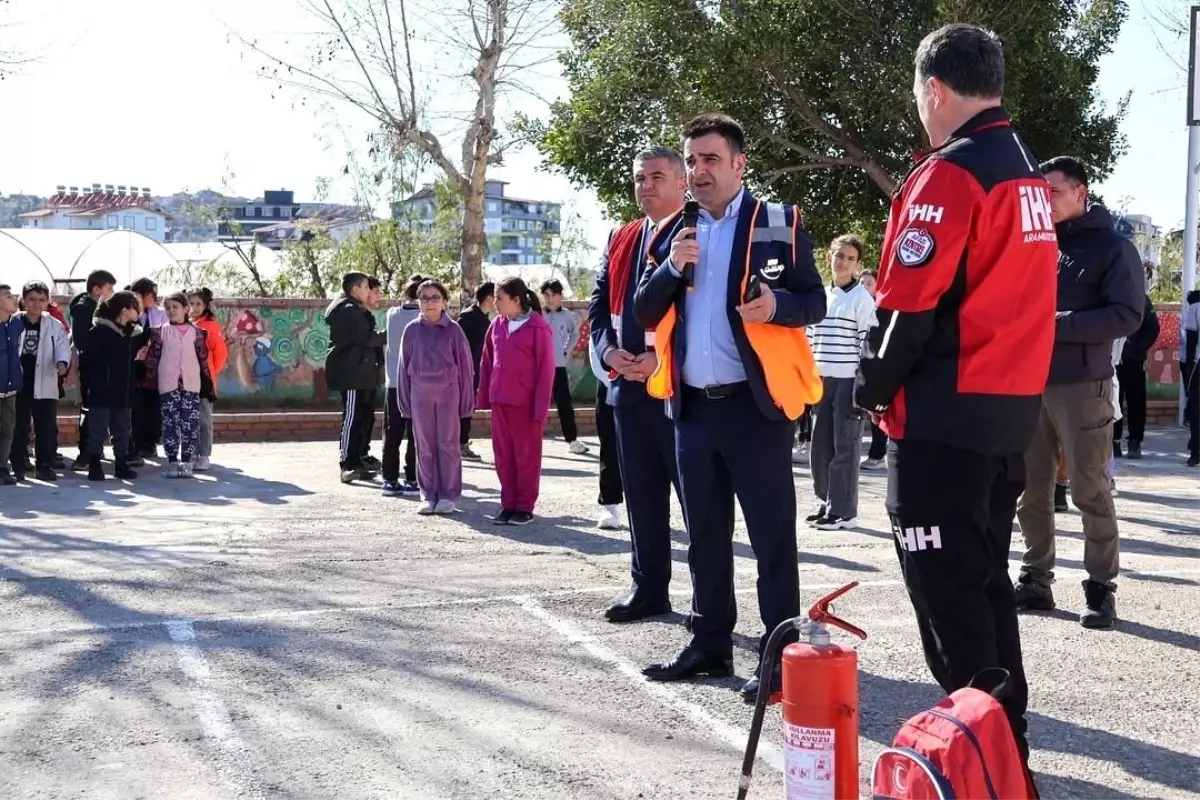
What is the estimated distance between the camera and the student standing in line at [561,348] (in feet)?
50.2

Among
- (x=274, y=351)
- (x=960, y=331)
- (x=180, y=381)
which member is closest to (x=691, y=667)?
(x=960, y=331)

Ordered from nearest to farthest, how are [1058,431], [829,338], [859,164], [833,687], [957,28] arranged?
[833,687] → [957,28] → [1058,431] → [829,338] → [859,164]

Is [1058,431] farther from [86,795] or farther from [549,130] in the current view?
[549,130]

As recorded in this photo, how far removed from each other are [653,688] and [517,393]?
4.77 meters

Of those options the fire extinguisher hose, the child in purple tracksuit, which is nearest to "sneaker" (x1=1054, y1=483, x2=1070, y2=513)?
the child in purple tracksuit

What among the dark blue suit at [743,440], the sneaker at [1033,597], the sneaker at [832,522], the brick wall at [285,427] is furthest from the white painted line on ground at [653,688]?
the brick wall at [285,427]

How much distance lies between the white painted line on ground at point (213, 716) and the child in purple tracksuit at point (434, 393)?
13.6ft

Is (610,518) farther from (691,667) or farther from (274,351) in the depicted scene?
(274,351)

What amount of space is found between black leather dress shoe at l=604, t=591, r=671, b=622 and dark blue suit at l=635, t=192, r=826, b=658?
1172mm

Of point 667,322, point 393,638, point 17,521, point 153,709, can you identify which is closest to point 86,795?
point 153,709

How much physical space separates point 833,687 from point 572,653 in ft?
8.38

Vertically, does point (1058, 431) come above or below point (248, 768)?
above

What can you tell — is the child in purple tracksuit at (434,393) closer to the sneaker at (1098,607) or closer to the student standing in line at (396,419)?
the student standing in line at (396,419)

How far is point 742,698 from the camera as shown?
16.9ft
